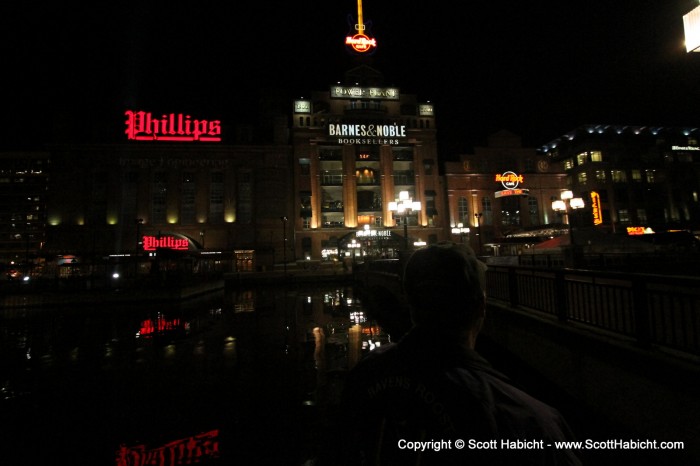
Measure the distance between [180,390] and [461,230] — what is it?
4204 centimetres

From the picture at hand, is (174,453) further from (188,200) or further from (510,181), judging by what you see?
(510,181)

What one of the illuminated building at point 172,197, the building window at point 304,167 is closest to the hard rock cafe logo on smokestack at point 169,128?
the illuminated building at point 172,197

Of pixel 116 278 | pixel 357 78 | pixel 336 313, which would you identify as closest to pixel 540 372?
pixel 336 313

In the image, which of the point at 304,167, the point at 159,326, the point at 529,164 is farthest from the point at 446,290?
the point at 529,164

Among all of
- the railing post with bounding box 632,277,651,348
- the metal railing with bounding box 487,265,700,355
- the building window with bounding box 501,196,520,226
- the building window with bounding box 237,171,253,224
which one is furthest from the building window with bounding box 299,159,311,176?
the railing post with bounding box 632,277,651,348

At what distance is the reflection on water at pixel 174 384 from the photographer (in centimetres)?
439

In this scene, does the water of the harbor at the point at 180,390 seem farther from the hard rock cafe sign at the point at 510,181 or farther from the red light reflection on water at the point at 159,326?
the hard rock cafe sign at the point at 510,181

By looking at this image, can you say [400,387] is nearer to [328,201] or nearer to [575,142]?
[328,201]

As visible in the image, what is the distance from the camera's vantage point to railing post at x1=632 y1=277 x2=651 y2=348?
427 cm

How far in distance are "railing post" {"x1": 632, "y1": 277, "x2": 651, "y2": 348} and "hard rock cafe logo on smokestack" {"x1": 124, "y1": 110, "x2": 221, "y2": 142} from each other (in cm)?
4841

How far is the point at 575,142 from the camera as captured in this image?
182ft

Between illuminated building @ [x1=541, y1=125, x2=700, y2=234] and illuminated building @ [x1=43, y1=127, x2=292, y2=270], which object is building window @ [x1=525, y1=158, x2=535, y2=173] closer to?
illuminated building @ [x1=541, y1=125, x2=700, y2=234]

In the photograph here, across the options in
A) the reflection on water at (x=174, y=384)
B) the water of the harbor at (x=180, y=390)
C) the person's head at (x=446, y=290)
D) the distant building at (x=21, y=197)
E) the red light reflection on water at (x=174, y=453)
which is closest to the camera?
the person's head at (x=446, y=290)

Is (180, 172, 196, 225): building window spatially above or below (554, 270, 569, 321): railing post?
above
